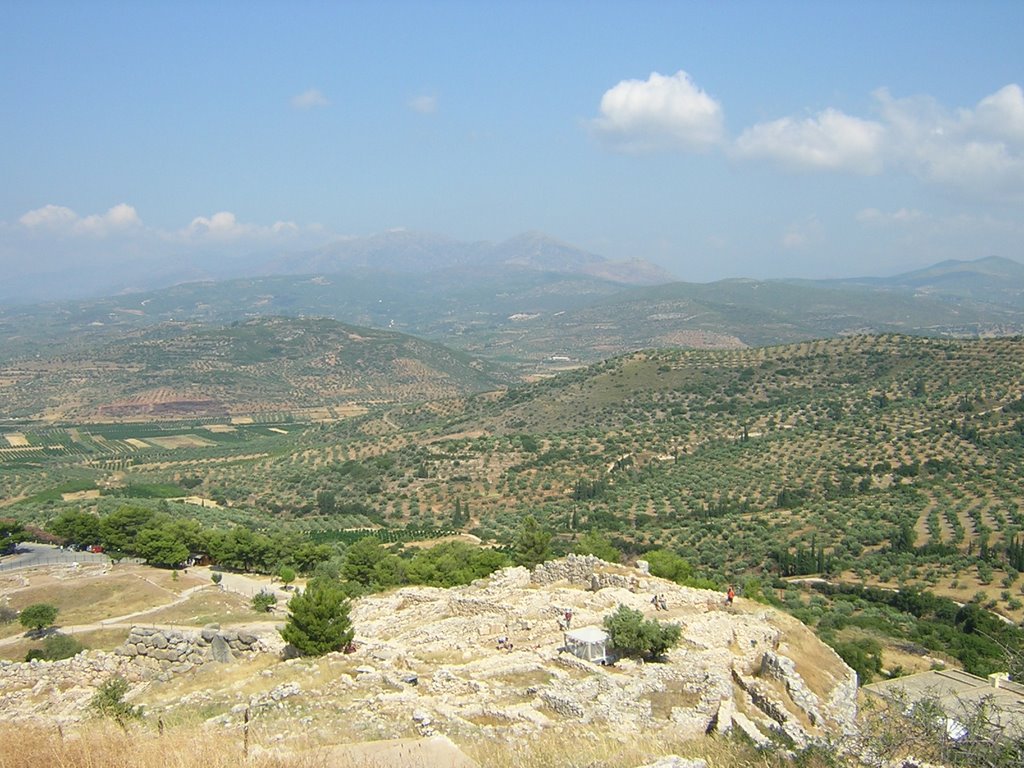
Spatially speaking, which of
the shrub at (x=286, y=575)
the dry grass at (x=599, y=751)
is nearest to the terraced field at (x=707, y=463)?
the shrub at (x=286, y=575)

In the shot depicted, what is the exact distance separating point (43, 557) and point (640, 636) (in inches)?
1541

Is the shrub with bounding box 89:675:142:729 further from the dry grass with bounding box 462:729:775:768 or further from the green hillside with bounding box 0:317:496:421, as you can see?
the green hillside with bounding box 0:317:496:421

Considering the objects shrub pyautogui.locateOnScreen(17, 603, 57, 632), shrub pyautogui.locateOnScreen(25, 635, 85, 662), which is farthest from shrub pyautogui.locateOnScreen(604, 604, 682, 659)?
shrub pyautogui.locateOnScreen(17, 603, 57, 632)

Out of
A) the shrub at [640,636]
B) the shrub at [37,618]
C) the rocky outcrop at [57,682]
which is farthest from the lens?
the shrub at [37,618]

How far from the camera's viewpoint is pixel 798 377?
10144 cm

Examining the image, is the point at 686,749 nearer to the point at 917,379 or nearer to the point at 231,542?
the point at 231,542

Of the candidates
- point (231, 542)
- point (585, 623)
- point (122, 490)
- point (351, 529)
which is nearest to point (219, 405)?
point (122, 490)

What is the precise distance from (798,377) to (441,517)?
57219 millimetres

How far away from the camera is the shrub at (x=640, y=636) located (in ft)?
68.3

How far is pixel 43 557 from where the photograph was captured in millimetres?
44469

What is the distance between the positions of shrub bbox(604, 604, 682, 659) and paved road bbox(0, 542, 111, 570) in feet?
111

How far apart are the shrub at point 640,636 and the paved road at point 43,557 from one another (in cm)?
3386

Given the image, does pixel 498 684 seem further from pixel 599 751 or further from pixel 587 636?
pixel 599 751

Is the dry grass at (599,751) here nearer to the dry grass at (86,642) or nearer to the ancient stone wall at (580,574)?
the ancient stone wall at (580,574)
